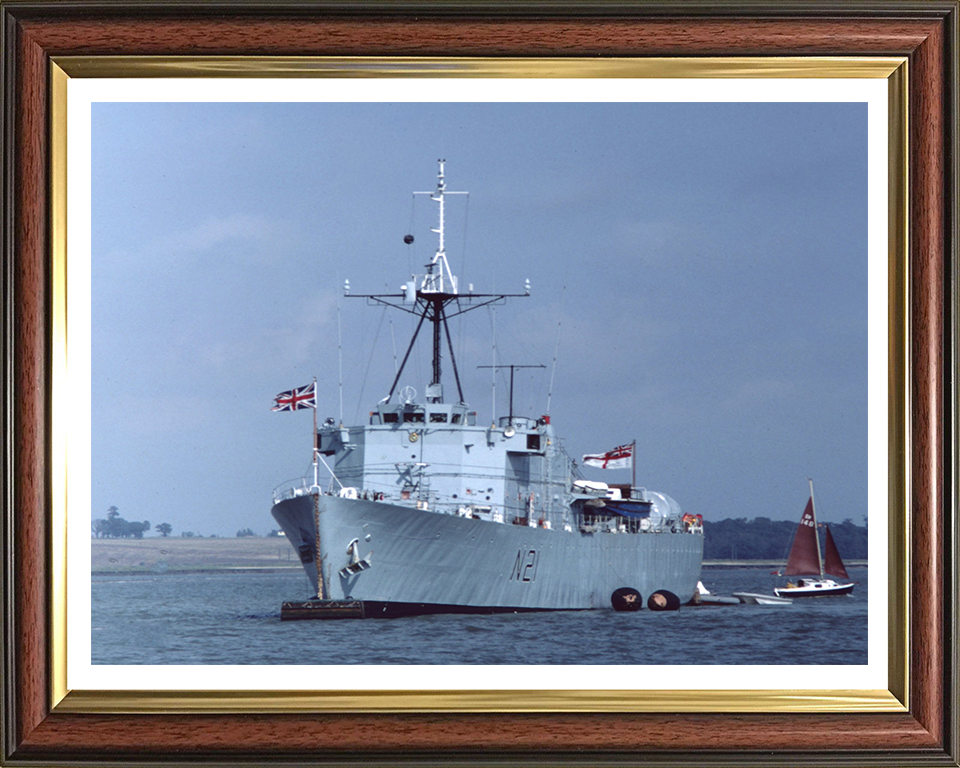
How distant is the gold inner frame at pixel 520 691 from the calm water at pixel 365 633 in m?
0.15

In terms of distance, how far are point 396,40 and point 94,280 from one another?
4.92ft

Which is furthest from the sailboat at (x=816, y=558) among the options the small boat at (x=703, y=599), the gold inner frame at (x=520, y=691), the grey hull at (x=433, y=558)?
the grey hull at (x=433, y=558)

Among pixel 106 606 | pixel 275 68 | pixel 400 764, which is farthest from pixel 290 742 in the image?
pixel 275 68

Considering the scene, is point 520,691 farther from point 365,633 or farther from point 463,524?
point 463,524

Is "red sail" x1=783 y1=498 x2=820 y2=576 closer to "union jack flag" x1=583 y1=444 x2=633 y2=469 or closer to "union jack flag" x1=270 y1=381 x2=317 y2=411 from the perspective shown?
"union jack flag" x1=583 y1=444 x2=633 y2=469

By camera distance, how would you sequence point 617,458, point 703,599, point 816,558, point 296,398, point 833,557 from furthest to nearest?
point 703,599 → point 816,558 → point 617,458 → point 296,398 → point 833,557

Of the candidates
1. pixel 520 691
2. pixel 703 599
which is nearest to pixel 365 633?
pixel 703 599

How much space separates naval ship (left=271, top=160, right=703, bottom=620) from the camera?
15.7m

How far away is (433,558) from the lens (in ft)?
52.5

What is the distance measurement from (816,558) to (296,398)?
197 inches

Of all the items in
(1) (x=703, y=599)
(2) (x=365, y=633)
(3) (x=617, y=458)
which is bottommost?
(1) (x=703, y=599)

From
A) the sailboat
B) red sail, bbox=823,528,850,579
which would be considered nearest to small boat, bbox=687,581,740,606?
the sailboat

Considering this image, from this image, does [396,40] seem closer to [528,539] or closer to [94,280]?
[94,280]

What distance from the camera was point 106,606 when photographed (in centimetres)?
409
